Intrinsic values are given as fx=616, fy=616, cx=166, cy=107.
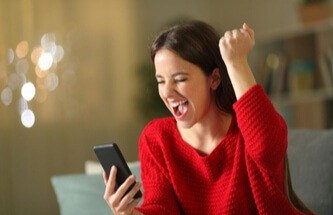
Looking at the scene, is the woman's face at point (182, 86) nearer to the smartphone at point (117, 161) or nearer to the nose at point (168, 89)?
the nose at point (168, 89)

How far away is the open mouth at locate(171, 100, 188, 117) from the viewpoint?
4.74 ft

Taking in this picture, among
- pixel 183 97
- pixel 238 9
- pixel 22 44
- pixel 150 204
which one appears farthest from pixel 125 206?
pixel 238 9

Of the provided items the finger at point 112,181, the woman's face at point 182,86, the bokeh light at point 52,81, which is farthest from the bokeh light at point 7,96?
the finger at point 112,181

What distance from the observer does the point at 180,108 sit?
57.2 inches

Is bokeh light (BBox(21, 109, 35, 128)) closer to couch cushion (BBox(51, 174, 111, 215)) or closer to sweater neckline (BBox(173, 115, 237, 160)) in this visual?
couch cushion (BBox(51, 174, 111, 215))

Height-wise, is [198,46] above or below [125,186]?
above

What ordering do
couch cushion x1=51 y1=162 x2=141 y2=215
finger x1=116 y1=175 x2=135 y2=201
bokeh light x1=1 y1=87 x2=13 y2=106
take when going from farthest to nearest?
bokeh light x1=1 y1=87 x2=13 y2=106
couch cushion x1=51 y1=162 x2=141 y2=215
finger x1=116 y1=175 x2=135 y2=201

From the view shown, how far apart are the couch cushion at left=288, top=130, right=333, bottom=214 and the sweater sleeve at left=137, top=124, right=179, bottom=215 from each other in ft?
1.72

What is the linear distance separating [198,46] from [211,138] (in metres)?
0.24

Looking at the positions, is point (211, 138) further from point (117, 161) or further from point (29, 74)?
point (29, 74)

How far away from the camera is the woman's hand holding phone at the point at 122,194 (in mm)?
1306

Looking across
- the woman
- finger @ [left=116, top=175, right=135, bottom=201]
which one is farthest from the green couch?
finger @ [left=116, top=175, right=135, bottom=201]

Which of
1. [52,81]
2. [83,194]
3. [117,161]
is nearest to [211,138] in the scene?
[117,161]

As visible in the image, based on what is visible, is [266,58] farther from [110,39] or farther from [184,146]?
[184,146]
